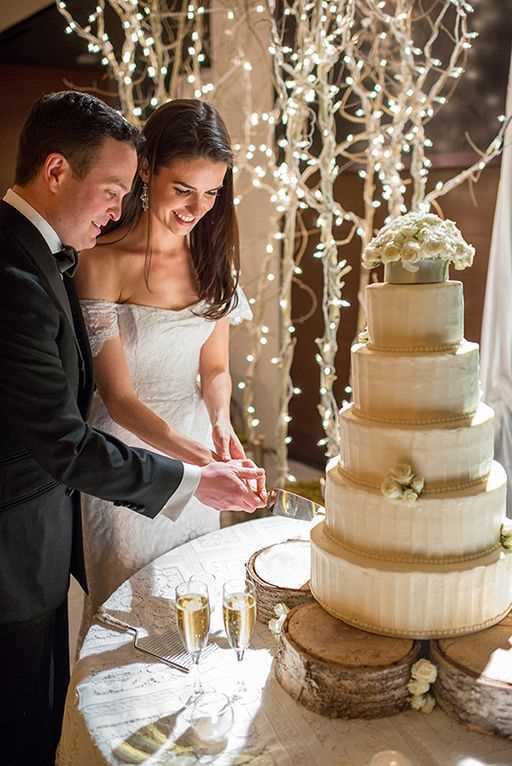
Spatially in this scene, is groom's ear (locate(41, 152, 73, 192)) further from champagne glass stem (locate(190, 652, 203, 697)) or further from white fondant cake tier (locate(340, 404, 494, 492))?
champagne glass stem (locate(190, 652, 203, 697))

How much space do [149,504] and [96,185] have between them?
68 centimetres

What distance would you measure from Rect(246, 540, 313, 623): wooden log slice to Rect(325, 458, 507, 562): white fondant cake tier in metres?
0.22

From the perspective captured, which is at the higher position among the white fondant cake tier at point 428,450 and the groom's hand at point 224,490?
the white fondant cake tier at point 428,450

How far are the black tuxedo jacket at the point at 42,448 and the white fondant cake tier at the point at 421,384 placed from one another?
488 millimetres

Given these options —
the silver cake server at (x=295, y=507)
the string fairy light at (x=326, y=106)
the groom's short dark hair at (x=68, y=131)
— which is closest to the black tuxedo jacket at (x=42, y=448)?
the groom's short dark hair at (x=68, y=131)

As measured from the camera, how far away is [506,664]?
4.36 ft

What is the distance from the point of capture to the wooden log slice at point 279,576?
162cm

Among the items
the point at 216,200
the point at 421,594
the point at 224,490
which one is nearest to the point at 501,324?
the point at 216,200

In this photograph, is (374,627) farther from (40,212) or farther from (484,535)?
(40,212)

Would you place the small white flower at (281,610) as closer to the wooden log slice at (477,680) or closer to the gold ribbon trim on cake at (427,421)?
the wooden log slice at (477,680)

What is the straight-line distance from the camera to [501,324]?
2.96 meters

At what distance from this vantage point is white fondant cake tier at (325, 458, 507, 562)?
4.61 ft

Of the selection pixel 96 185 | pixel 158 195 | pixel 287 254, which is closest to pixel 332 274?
pixel 287 254

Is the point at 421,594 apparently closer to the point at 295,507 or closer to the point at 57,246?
the point at 295,507
